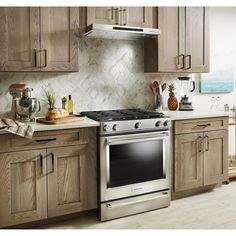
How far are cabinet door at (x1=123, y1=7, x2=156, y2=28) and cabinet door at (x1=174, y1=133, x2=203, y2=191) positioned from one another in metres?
1.20

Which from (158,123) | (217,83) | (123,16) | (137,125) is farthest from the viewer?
(217,83)

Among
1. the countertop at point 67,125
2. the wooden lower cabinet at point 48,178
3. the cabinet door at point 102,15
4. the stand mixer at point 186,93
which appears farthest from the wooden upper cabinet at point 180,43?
the wooden lower cabinet at point 48,178

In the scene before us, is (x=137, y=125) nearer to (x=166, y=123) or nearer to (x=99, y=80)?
(x=166, y=123)

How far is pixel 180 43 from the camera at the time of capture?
3506 mm

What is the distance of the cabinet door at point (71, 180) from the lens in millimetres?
2737

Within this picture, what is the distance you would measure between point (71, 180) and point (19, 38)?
4.30ft

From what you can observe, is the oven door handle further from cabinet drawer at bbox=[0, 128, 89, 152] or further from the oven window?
cabinet drawer at bbox=[0, 128, 89, 152]

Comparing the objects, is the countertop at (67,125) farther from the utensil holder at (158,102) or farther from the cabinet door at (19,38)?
the utensil holder at (158,102)

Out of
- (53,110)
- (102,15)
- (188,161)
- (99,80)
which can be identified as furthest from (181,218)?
(102,15)

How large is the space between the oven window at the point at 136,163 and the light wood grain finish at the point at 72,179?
0.19 metres

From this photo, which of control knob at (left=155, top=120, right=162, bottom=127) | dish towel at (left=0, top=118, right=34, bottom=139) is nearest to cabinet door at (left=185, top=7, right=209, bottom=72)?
control knob at (left=155, top=120, right=162, bottom=127)

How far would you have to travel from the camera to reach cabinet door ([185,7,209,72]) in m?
3.55
